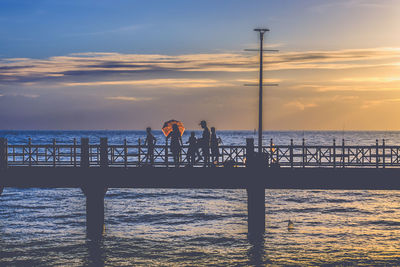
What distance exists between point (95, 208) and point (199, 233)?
18.7 feet

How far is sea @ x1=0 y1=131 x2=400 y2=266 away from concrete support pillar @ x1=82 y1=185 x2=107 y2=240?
505 millimetres

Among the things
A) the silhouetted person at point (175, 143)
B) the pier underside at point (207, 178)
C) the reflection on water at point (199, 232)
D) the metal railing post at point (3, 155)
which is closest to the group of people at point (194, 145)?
the silhouetted person at point (175, 143)

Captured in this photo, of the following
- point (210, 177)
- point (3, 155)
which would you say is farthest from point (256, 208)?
point (3, 155)

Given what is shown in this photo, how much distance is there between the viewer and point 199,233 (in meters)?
22.4

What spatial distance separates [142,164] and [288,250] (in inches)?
280

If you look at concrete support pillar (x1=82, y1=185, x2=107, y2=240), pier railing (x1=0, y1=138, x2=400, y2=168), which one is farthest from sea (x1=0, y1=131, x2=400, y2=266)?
pier railing (x1=0, y1=138, x2=400, y2=168)

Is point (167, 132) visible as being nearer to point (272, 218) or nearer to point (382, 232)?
point (272, 218)

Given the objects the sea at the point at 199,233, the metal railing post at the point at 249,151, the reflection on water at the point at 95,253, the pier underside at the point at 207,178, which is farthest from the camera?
the metal railing post at the point at 249,151

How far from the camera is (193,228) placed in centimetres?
2369

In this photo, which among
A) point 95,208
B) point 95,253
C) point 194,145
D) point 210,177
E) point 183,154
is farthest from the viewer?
point 183,154

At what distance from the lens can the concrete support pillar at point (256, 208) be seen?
60.2 feet

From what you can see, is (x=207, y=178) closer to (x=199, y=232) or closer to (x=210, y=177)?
(x=210, y=177)

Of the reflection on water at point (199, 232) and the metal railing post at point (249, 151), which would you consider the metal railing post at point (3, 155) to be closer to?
the reflection on water at point (199, 232)

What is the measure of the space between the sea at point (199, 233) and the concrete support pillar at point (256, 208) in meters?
0.90
